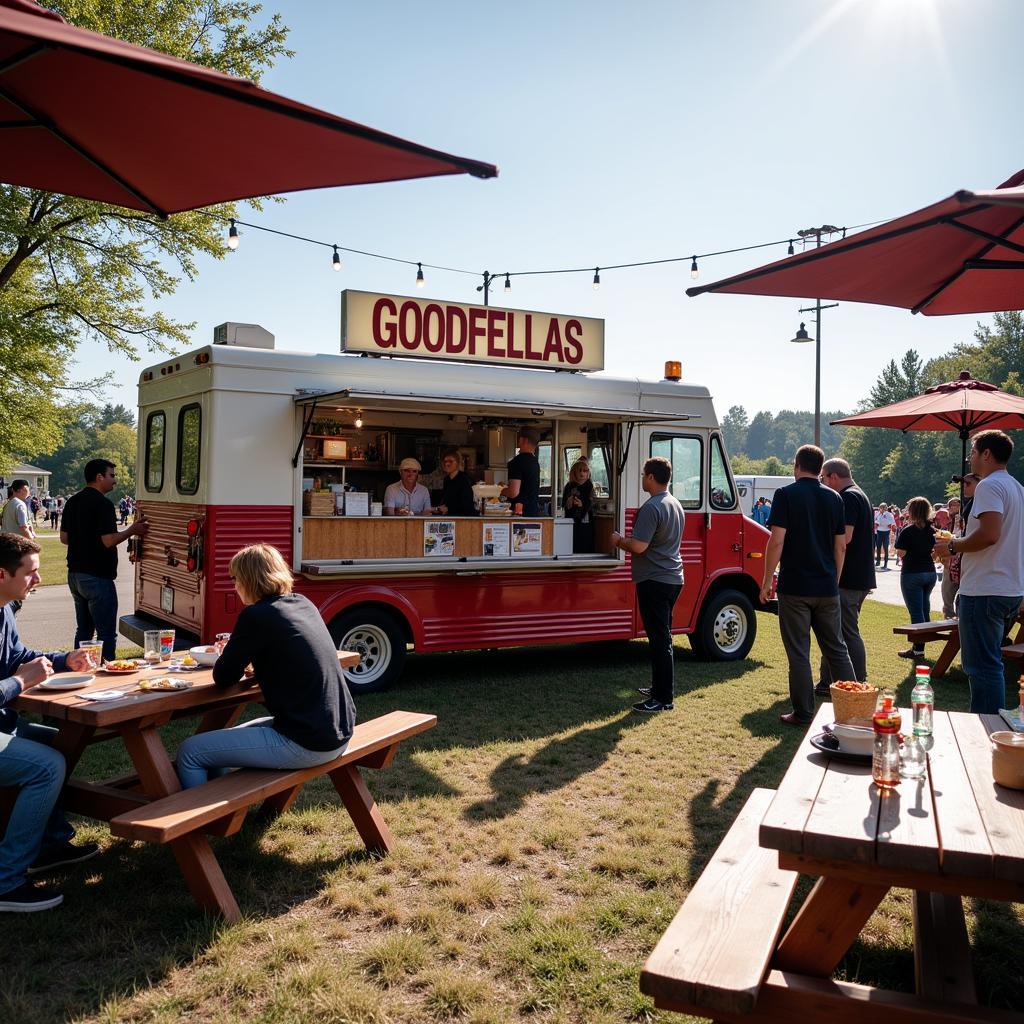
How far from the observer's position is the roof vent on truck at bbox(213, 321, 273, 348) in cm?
718

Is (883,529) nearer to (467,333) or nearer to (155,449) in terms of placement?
(467,333)

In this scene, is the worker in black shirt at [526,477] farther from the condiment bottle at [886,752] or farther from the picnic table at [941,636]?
the condiment bottle at [886,752]

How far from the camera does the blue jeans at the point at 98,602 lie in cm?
750

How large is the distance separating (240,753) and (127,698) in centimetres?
55

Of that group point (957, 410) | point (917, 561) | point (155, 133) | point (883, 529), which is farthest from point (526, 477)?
point (883, 529)

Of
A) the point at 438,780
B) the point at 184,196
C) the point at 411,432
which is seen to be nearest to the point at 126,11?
the point at 411,432

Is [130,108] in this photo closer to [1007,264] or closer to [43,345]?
[1007,264]

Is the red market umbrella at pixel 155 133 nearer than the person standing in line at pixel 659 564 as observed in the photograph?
Yes

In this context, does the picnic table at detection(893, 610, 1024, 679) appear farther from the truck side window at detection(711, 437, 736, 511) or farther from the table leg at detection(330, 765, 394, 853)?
the table leg at detection(330, 765, 394, 853)

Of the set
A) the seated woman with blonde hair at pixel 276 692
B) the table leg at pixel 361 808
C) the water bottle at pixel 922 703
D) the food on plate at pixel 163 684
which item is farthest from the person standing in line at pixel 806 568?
the food on plate at pixel 163 684

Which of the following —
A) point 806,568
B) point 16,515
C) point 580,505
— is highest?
point 580,505

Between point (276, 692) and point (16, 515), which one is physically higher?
point (16, 515)

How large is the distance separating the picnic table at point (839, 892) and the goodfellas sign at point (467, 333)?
568cm

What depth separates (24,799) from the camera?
12.0 feet
